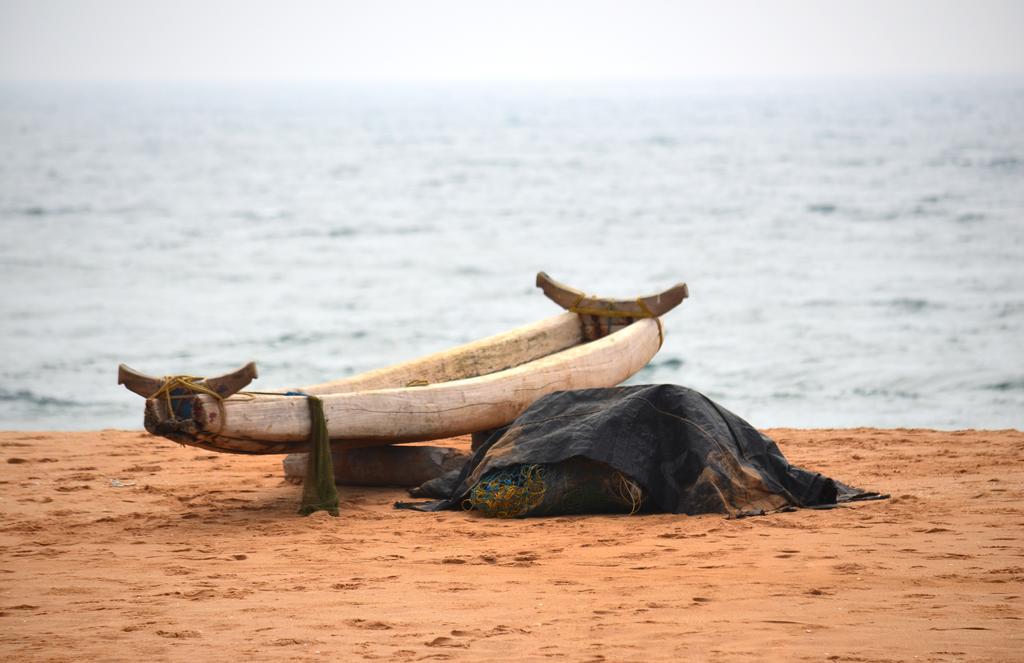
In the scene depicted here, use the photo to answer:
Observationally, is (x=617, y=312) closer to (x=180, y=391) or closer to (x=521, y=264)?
(x=180, y=391)

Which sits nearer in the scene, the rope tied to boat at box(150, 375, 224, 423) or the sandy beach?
the sandy beach

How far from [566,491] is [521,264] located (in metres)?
18.5

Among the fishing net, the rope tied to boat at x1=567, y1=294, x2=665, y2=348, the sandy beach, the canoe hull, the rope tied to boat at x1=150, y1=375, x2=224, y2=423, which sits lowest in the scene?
the sandy beach

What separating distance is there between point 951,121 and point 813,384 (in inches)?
2529

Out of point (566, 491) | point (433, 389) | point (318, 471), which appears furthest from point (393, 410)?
point (566, 491)

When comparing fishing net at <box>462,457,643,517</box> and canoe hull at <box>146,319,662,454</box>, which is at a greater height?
canoe hull at <box>146,319,662,454</box>

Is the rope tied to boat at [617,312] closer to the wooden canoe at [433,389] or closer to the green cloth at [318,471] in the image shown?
→ the wooden canoe at [433,389]

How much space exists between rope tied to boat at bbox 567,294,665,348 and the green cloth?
2.91 meters

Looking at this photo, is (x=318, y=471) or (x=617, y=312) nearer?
(x=318, y=471)

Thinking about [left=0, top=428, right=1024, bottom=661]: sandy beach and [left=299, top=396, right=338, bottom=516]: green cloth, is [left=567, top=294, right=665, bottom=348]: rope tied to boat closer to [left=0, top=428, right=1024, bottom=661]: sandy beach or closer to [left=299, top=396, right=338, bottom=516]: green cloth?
[left=0, top=428, right=1024, bottom=661]: sandy beach

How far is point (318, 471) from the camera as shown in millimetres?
6027

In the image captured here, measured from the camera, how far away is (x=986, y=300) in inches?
695

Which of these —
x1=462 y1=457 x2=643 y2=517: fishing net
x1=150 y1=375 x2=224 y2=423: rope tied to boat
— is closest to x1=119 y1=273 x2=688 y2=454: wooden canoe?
x1=150 y1=375 x2=224 y2=423: rope tied to boat

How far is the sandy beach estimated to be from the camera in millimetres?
3973
